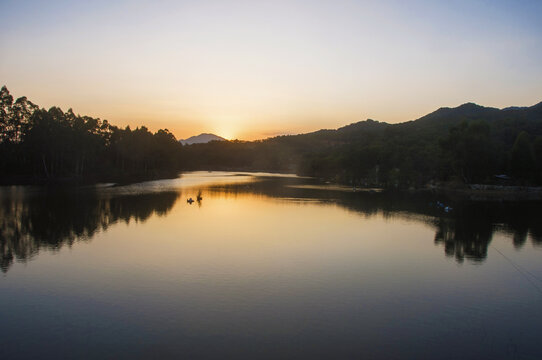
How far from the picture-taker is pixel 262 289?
13.4m

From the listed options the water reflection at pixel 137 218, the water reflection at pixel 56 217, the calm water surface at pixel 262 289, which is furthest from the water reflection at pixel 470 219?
the water reflection at pixel 56 217

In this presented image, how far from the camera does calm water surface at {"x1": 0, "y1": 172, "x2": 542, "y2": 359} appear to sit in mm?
9531

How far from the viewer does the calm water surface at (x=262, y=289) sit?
9.53 m

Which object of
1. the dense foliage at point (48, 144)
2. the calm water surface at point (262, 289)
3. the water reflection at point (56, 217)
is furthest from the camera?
the dense foliage at point (48, 144)

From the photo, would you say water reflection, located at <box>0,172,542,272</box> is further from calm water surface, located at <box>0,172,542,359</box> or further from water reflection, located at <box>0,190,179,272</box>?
calm water surface, located at <box>0,172,542,359</box>

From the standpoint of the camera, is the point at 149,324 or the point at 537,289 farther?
the point at 537,289

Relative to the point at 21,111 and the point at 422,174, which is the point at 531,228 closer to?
the point at 422,174

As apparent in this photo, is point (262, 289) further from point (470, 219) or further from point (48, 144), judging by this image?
point (48, 144)

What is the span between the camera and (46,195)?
129ft

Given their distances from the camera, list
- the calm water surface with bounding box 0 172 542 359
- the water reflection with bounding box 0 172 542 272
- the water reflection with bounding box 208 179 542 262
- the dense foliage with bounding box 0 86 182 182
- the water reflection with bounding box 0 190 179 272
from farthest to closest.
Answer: the dense foliage with bounding box 0 86 182 182, the water reflection with bounding box 208 179 542 262, the water reflection with bounding box 0 172 542 272, the water reflection with bounding box 0 190 179 272, the calm water surface with bounding box 0 172 542 359

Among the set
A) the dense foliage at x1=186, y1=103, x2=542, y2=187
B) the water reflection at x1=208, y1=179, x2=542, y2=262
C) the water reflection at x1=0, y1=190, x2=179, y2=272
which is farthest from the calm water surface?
the dense foliage at x1=186, y1=103, x2=542, y2=187

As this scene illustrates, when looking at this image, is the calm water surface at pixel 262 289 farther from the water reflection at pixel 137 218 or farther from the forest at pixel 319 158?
the forest at pixel 319 158

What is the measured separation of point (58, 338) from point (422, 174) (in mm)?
74535

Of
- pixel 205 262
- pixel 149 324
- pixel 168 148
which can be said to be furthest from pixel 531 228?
pixel 168 148
